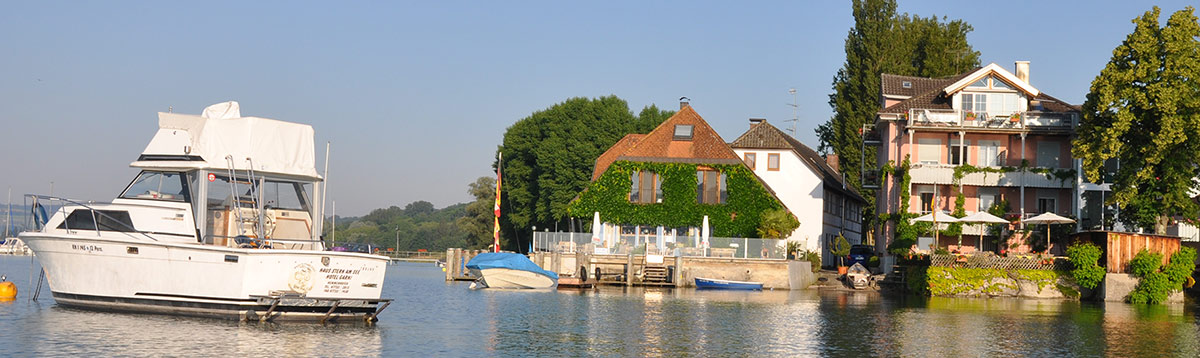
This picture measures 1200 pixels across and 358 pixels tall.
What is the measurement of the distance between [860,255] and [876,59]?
19.8m

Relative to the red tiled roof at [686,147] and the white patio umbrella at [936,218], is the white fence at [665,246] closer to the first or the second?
the red tiled roof at [686,147]

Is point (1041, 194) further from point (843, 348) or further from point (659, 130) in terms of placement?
point (843, 348)

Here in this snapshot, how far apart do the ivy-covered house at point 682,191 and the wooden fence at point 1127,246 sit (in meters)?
17.4

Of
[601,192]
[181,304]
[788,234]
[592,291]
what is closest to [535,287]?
[592,291]

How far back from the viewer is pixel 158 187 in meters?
29.2

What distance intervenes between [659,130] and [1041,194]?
1889 cm

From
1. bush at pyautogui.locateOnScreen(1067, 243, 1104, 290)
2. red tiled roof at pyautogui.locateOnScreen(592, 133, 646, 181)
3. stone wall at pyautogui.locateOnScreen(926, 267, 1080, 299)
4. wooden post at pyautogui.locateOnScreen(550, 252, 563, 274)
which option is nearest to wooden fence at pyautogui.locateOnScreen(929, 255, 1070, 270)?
stone wall at pyautogui.locateOnScreen(926, 267, 1080, 299)

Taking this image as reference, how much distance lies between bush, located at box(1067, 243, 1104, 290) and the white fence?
43.1ft

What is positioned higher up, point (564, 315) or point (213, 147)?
point (213, 147)

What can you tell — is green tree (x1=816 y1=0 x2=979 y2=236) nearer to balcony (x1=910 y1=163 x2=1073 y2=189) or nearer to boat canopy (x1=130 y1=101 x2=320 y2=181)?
balcony (x1=910 y1=163 x2=1073 y2=189)

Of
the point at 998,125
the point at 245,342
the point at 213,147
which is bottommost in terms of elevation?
the point at 245,342

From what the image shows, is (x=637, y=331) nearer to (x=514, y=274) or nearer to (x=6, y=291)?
(x=6, y=291)

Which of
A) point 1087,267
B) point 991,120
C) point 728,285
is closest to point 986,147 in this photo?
point 991,120

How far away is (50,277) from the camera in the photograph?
30.3 meters
